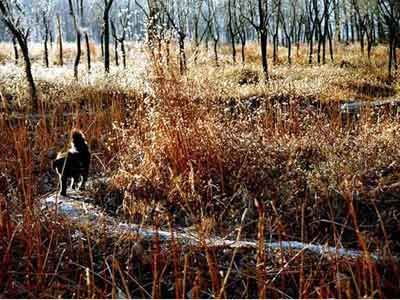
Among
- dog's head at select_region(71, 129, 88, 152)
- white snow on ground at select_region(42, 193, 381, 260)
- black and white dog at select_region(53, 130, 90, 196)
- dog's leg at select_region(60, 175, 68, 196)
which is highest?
dog's head at select_region(71, 129, 88, 152)

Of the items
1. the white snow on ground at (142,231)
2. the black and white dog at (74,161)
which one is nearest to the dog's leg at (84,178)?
the black and white dog at (74,161)

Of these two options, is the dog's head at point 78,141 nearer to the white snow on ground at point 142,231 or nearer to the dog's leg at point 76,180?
the dog's leg at point 76,180

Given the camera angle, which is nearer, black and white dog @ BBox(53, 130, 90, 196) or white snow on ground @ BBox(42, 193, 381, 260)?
white snow on ground @ BBox(42, 193, 381, 260)

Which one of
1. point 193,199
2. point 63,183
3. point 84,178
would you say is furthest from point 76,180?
point 193,199

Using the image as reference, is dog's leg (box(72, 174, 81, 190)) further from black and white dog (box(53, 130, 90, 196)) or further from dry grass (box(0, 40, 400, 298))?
dry grass (box(0, 40, 400, 298))

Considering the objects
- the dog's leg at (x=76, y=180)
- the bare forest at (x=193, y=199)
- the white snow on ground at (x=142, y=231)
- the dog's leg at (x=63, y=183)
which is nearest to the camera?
the bare forest at (x=193, y=199)

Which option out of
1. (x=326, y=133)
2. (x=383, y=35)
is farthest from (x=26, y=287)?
(x=383, y=35)

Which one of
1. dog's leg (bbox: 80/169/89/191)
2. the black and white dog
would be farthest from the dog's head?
dog's leg (bbox: 80/169/89/191)

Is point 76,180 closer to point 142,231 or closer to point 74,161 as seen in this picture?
point 74,161

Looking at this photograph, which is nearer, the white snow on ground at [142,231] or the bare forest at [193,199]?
the bare forest at [193,199]

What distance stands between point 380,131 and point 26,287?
356cm

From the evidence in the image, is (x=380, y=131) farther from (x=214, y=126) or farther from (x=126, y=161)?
(x=126, y=161)

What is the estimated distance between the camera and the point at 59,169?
13.5 feet

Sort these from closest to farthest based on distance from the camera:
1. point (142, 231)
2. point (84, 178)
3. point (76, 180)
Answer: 1. point (142, 231)
2. point (84, 178)
3. point (76, 180)
